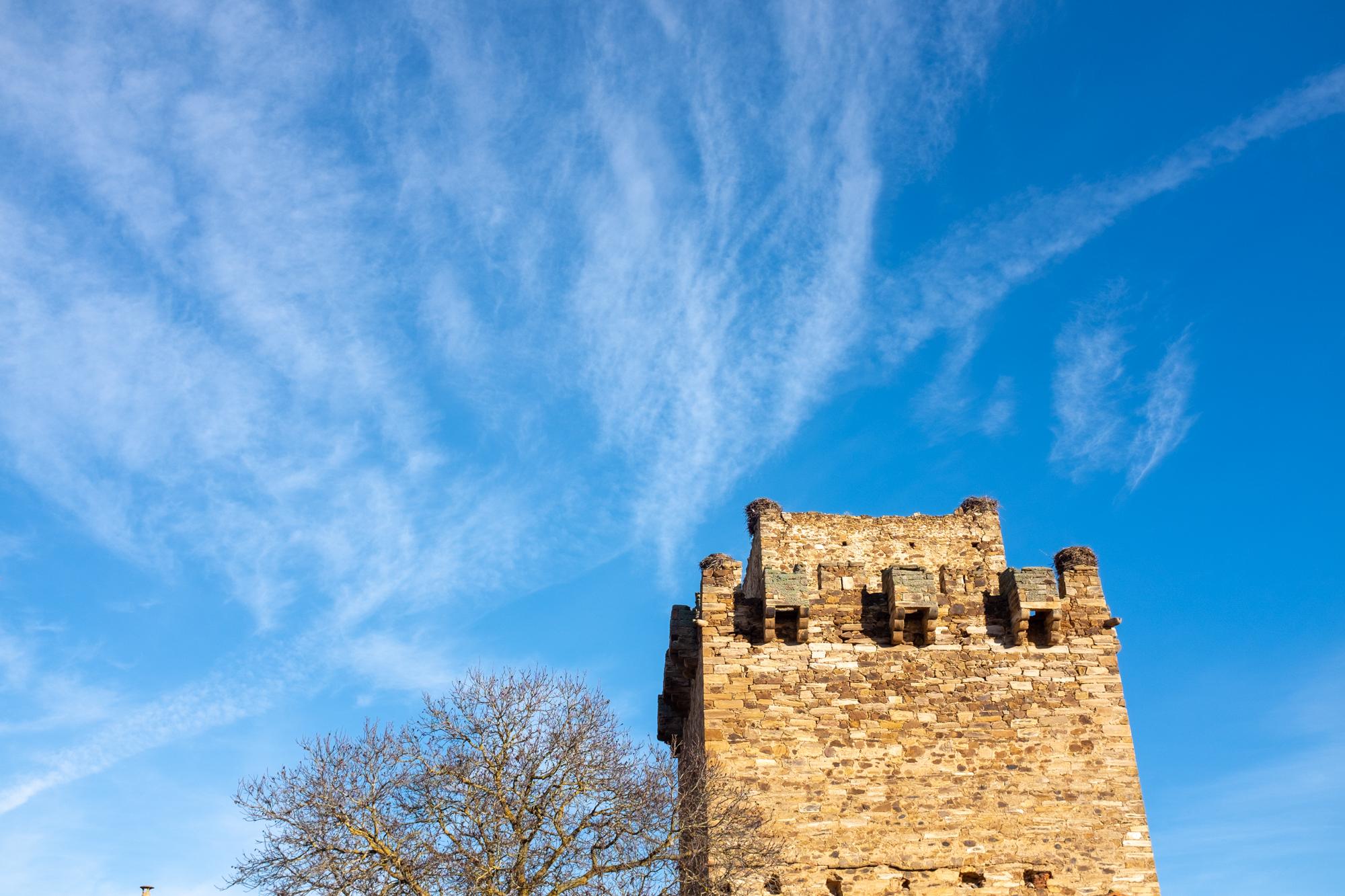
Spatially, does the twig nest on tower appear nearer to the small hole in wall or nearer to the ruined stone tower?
the ruined stone tower

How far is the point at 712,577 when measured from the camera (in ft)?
53.5

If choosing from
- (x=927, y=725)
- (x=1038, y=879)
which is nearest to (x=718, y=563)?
(x=927, y=725)

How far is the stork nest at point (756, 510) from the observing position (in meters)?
24.5

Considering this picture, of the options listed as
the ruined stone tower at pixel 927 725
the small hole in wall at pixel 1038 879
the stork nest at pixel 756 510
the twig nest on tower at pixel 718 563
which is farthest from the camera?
the stork nest at pixel 756 510

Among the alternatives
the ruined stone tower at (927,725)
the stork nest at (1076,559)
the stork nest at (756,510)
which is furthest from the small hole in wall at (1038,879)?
the stork nest at (756,510)

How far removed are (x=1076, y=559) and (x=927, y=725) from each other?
3303 millimetres

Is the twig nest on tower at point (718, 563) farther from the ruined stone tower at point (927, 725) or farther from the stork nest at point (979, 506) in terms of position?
the stork nest at point (979, 506)

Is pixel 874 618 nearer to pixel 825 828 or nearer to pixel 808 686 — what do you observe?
pixel 808 686

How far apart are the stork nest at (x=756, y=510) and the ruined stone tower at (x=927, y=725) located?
7.74 m

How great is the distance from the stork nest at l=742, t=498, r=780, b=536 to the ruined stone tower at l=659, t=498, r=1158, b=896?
25.4 feet

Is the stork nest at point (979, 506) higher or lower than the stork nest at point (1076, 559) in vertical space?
higher

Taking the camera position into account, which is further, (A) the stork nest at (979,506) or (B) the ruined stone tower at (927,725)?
(A) the stork nest at (979,506)

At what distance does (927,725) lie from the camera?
15.2 meters

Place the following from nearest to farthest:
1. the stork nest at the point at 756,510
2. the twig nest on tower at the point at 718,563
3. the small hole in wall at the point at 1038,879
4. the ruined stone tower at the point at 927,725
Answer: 1. the small hole in wall at the point at 1038,879
2. the ruined stone tower at the point at 927,725
3. the twig nest on tower at the point at 718,563
4. the stork nest at the point at 756,510
